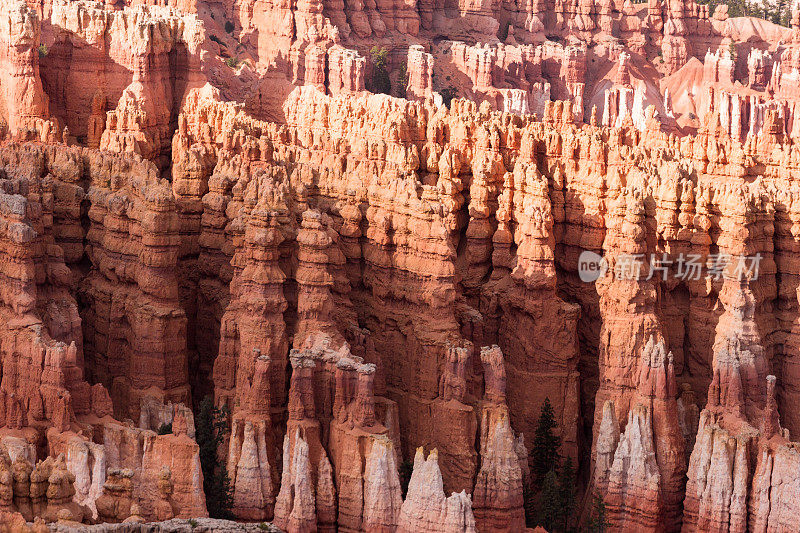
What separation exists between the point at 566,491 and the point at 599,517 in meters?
1.85

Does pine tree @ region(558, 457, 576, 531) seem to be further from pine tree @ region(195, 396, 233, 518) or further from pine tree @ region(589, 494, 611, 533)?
pine tree @ region(195, 396, 233, 518)

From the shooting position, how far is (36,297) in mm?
42156

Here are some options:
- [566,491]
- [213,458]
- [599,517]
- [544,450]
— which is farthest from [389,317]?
[599,517]

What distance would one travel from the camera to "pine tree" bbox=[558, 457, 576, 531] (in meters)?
43.7

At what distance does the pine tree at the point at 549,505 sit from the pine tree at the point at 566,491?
31cm

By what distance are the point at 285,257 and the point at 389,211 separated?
9.85 feet

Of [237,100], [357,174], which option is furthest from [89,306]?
[237,100]

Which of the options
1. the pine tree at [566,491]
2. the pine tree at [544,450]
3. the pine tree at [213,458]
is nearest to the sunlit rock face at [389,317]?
the pine tree at [213,458]

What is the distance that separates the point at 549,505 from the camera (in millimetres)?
43062

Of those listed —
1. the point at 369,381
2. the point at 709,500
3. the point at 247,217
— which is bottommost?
the point at 709,500

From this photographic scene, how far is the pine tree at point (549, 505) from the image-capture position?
43031mm

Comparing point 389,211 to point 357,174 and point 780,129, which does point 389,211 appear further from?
point 780,129

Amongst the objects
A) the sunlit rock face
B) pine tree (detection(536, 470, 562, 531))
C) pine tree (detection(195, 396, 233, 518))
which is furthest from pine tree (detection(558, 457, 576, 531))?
pine tree (detection(195, 396, 233, 518))

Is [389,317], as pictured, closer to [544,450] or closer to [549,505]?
[544,450]
